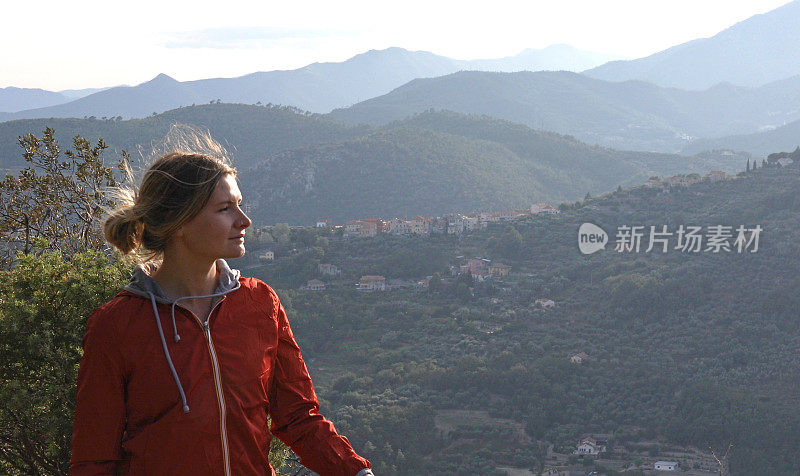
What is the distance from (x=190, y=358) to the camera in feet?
3.77

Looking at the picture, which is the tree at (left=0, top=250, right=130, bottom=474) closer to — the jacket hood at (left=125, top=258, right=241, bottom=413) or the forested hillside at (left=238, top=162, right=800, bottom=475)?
the jacket hood at (left=125, top=258, right=241, bottom=413)

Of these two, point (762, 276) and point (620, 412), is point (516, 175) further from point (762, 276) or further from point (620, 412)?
point (620, 412)

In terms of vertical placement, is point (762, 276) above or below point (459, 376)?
above

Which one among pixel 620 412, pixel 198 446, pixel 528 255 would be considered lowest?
pixel 620 412

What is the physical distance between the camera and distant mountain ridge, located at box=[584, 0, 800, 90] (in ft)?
547

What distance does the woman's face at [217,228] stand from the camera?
49.1 inches

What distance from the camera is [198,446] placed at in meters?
1.13

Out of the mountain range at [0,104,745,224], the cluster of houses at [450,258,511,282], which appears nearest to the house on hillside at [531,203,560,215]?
the cluster of houses at [450,258,511,282]

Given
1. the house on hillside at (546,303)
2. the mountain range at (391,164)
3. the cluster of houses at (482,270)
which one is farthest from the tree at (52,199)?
the mountain range at (391,164)

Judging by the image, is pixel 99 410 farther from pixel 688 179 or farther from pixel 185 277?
pixel 688 179

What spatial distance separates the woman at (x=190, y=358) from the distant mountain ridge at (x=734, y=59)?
18151cm

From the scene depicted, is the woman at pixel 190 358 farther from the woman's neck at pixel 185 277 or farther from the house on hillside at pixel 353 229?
the house on hillside at pixel 353 229

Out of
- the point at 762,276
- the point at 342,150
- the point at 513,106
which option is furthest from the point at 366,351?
the point at 513,106

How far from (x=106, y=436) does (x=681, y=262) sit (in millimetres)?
26481
